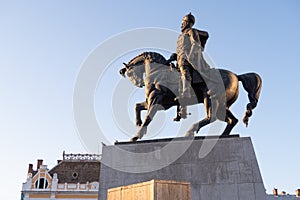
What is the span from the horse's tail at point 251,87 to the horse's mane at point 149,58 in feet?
7.84

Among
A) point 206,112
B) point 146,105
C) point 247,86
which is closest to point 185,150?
Answer: point 206,112

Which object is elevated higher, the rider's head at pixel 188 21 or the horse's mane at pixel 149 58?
the rider's head at pixel 188 21

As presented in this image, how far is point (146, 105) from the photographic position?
424 inches

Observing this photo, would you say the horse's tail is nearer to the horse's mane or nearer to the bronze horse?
the bronze horse

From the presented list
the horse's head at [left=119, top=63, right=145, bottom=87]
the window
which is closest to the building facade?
the window

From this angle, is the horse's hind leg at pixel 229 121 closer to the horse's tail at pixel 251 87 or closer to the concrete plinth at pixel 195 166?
the horse's tail at pixel 251 87

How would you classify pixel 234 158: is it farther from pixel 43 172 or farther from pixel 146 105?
pixel 43 172

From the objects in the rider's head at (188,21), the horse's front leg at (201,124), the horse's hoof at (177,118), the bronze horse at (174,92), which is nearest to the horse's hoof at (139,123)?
the bronze horse at (174,92)

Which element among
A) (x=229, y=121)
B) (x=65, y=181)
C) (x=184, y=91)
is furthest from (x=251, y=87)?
(x=65, y=181)

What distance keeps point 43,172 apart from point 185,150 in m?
32.5

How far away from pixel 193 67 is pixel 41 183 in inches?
1278

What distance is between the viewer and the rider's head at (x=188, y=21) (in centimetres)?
1106

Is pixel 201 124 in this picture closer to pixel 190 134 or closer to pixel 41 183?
pixel 190 134

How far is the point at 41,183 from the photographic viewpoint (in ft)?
126
